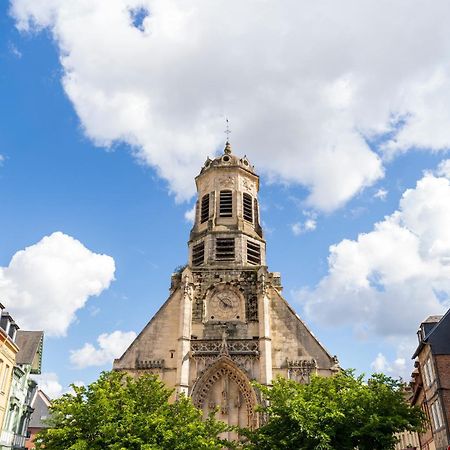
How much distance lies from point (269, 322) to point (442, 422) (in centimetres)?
1118

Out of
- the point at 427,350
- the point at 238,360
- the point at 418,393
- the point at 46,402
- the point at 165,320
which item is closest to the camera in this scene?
the point at 427,350

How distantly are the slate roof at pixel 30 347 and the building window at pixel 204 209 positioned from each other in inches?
532

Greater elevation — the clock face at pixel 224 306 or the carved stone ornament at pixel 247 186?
the carved stone ornament at pixel 247 186

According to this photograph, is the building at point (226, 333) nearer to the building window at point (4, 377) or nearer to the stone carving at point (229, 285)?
the stone carving at point (229, 285)

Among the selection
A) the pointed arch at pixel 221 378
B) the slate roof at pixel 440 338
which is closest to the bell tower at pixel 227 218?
the pointed arch at pixel 221 378

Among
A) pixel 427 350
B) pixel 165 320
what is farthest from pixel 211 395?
pixel 427 350

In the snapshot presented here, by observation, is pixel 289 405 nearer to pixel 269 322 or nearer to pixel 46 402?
pixel 269 322

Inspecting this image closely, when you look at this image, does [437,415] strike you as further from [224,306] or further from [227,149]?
[227,149]

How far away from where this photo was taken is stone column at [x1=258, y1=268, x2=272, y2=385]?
85.5 feet

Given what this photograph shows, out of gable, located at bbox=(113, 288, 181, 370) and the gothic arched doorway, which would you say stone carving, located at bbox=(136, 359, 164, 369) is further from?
the gothic arched doorway

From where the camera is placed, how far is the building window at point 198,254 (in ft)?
106

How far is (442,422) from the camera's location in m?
19.5

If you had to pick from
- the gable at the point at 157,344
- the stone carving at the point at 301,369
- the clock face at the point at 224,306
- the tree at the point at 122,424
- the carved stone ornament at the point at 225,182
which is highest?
the carved stone ornament at the point at 225,182

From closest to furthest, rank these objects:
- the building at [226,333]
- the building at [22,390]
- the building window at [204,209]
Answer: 1. the building at [22,390]
2. the building at [226,333]
3. the building window at [204,209]
